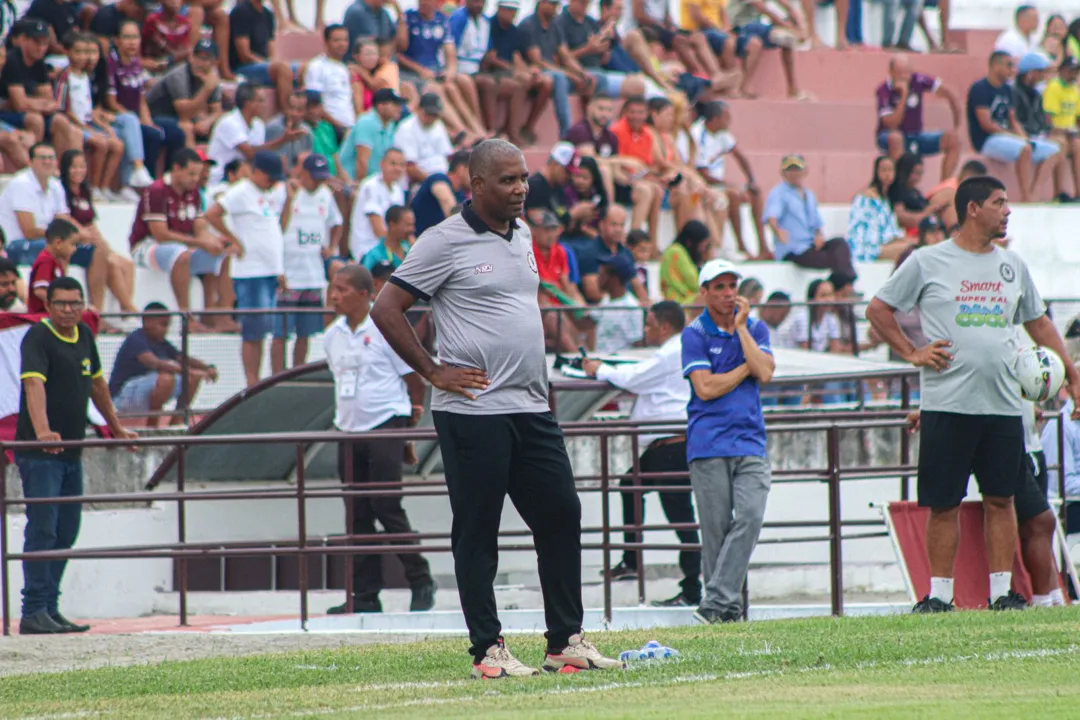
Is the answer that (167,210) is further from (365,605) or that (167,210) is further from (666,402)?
(666,402)

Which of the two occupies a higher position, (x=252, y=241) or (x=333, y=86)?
(x=333, y=86)

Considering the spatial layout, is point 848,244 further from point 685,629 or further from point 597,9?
point 685,629

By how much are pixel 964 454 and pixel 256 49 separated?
1260 cm

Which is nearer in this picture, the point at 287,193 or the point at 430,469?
the point at 430,469

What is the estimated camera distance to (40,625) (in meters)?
10.9

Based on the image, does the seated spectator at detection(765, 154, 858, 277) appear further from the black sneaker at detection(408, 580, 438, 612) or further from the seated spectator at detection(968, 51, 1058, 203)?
the black sneaker at detection(408, 580, 438, 612)

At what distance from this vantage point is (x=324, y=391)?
46.8ft

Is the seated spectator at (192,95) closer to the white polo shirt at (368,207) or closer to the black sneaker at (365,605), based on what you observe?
the white polo shirt at (368,207)

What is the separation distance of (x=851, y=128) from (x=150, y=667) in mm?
18321

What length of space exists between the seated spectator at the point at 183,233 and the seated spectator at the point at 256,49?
306cm

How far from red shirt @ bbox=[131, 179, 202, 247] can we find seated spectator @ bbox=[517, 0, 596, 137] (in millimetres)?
5673

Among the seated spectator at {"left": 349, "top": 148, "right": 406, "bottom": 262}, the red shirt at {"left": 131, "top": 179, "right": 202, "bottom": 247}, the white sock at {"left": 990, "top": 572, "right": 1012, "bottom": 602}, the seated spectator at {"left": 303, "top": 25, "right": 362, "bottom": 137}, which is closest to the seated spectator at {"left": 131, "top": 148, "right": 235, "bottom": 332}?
the red shirt at {"left": 131, "top": 179, "right": 202, "bottom": 247}

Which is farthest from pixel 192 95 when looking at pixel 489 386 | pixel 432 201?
pixel 489 386

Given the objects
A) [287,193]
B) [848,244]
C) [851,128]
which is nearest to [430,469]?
[287,193]
